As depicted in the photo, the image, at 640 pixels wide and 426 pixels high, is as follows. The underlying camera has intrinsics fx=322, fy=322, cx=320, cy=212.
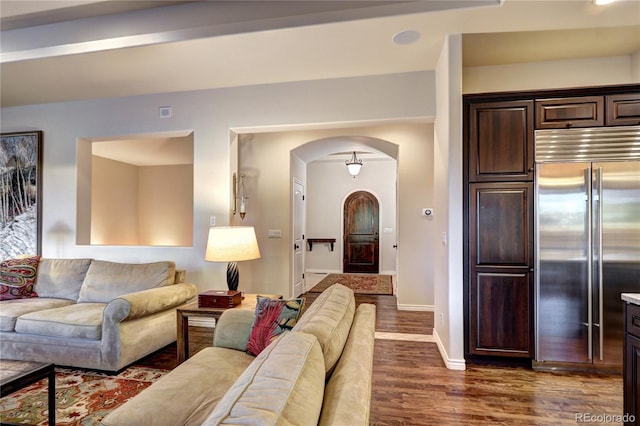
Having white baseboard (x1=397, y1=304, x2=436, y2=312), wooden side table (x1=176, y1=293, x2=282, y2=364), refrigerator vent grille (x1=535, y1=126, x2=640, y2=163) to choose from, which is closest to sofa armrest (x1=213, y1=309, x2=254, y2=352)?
wooden side table (x1=176, y1=293, x2=282, y2=364)

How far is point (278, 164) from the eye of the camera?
498cm

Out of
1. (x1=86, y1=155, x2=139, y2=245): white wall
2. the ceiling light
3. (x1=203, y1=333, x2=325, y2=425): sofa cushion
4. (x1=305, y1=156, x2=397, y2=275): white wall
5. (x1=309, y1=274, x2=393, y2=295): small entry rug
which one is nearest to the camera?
(x1=203, y1=333, x2=325, y2=425): sofa cushion

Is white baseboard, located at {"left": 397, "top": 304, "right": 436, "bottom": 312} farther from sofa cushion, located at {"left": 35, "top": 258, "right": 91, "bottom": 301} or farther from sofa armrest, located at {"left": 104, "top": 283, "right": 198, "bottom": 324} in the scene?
sofa cushion, located at {"left": 35, "top": 258, "right": 91, "bottom": 301}

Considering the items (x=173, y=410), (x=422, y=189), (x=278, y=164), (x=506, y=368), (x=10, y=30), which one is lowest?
(x=506, y=368)

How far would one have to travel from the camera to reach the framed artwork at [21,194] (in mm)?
4375

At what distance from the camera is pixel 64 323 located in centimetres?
261

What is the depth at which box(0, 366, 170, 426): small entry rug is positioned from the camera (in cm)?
203

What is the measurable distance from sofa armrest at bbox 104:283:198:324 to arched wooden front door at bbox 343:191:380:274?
525 centimetres

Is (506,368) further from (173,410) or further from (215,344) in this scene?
(173,410)

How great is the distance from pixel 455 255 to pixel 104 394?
2.91 metres

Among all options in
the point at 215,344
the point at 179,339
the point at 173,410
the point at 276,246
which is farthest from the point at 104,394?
the point at 276,246

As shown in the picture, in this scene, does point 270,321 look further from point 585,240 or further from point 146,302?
point 585,240

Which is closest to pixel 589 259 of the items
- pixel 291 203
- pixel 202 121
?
pixel 291 203

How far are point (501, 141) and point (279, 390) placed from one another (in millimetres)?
2847
